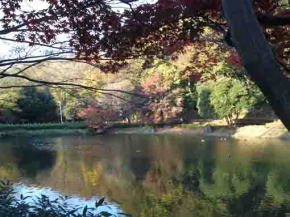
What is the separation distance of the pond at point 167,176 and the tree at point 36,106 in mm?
13164

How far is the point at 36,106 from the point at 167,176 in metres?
23.2

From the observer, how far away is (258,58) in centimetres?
200

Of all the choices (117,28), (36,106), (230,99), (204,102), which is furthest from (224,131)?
(117,28)

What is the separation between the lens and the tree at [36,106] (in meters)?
32.8

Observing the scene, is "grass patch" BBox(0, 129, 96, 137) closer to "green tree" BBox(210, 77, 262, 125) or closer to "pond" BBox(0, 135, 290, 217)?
"green tree" BBox(210, 77, 262, 125)

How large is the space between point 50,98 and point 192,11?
103 feet

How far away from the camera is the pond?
9.10m

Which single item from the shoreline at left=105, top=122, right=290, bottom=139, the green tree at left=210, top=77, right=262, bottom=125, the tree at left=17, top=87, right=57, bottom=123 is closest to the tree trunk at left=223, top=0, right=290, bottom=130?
the shoreline at left=105, top=122, right=290, bottom=139

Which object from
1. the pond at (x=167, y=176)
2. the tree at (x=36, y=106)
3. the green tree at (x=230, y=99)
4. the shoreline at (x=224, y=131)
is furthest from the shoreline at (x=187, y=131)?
the pond at (x=167, y=176)

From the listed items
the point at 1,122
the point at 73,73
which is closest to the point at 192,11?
the point at 73,73

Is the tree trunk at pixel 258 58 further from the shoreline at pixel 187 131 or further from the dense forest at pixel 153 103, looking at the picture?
the shoreline at pixel 187 131

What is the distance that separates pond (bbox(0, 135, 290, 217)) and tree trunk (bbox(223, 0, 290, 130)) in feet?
21.6

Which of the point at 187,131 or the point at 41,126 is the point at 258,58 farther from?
the point at 41,126

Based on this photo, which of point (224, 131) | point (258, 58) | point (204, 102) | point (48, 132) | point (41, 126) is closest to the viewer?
point (258, 58)
